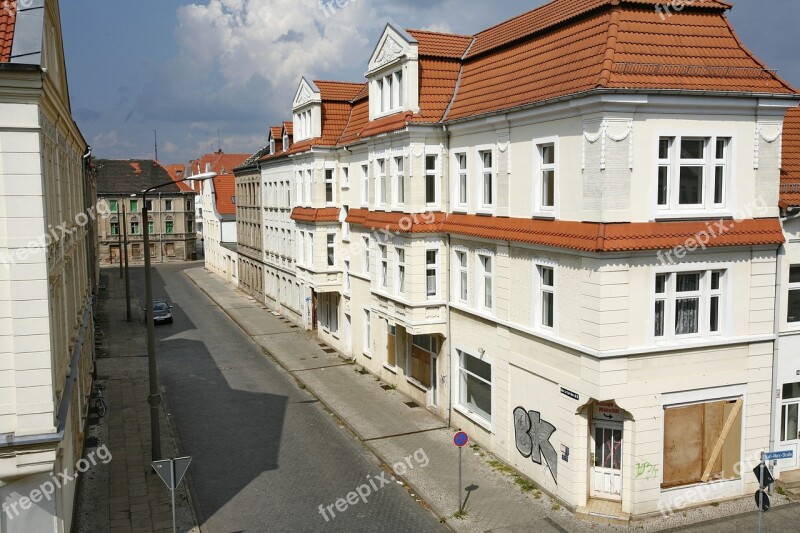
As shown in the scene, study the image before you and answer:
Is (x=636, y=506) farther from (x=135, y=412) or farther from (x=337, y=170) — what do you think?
(x=337, y=170)

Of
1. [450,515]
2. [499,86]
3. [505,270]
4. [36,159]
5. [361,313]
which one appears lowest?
[450,515]

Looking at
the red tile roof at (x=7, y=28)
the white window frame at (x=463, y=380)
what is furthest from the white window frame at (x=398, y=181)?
the red tile roof at (x=7, y=28)

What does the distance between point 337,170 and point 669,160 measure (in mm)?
21152

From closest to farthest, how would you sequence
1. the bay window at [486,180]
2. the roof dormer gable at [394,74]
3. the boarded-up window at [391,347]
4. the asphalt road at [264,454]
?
1. the asphalt road at [264,454]
2. the bay window at [486,180]
3. the roof dormer gable at [394,74]
4. the boarded-up window at [391,347]

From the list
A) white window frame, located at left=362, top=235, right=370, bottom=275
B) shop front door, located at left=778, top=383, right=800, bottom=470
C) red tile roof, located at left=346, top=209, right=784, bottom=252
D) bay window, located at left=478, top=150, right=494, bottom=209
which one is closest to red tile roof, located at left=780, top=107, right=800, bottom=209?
red tile roof, located at left=346, top=209, right=784, bottom=252

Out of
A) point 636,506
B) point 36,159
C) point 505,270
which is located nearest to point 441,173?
point 505,270

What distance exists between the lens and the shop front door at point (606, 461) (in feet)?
55.9

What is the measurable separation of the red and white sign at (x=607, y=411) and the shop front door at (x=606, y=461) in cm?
13

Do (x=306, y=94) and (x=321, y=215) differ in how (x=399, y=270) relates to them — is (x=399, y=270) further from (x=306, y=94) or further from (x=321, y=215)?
(x=306, y=94)

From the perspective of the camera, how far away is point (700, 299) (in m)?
17.1

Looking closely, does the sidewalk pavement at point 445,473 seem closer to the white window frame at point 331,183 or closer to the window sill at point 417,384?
the window sill at point 417,384

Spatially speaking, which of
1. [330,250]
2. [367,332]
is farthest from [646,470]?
[330,250]

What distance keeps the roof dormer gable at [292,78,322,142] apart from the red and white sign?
2310 cm

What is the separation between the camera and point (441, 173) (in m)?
23.7
